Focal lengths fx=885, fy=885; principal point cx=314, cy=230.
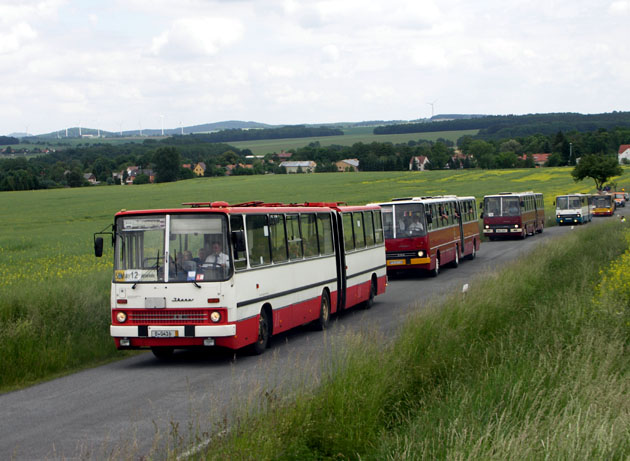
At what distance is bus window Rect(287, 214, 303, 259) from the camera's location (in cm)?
1631

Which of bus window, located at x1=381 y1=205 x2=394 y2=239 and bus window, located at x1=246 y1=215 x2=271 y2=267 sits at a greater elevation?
bus window, located at x1=246 y1=215 x2=271 y2=267

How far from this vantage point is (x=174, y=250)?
44.6 ft

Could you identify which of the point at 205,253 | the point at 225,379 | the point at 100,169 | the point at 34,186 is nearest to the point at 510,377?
the point at 225,379

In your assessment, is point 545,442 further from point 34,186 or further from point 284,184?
point 34,186

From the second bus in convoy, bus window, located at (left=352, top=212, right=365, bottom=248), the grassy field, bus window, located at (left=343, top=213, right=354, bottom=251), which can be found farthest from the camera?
the second bus in convoy

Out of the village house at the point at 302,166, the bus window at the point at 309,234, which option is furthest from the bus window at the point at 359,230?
the village house at the point at 302,166

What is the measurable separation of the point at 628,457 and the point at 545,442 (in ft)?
2.02

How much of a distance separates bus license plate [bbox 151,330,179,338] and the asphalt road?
0.51 metres

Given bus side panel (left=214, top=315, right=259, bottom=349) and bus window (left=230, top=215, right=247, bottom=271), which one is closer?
bus side panel (left=214, top=315, right=259, bottom=349)

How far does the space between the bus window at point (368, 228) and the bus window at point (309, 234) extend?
393 centimetres

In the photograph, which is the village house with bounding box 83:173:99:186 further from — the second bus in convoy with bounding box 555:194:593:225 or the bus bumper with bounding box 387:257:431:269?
the bus bumper with bounding box 387:257:431:269

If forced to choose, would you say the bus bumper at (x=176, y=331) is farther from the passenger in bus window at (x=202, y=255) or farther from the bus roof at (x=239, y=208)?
the bus roof at (x=239, y=208)

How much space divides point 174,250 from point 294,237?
3.46 meters

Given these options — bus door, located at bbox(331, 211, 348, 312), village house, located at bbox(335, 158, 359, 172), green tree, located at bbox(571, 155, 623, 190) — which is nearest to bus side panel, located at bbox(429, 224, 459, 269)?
bus door, located at bbox(331, 211, 348, 312)
